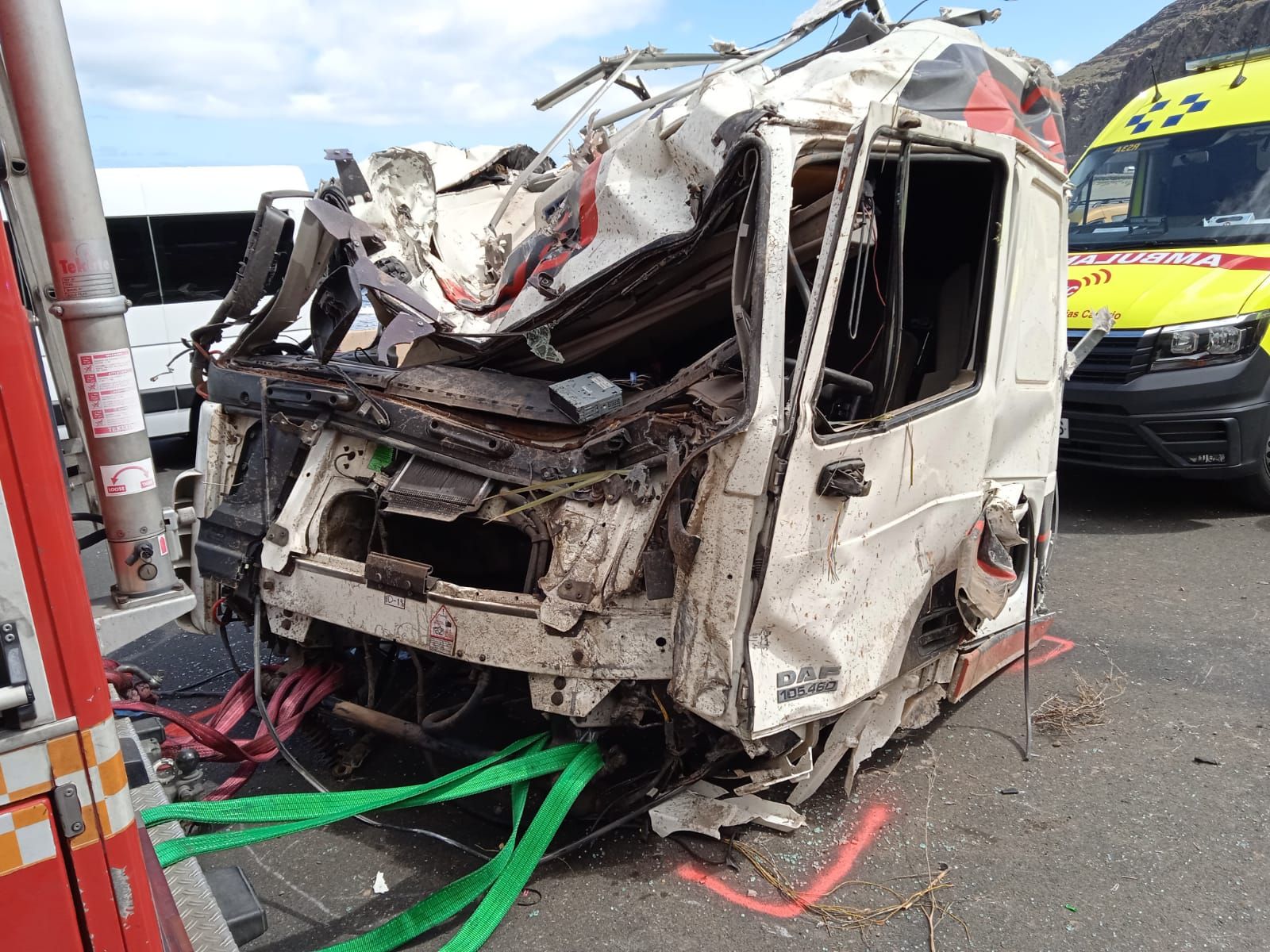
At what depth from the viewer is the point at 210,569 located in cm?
329

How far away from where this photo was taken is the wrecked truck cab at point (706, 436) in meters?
2.56

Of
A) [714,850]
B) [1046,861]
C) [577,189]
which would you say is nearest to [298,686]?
[714,850]

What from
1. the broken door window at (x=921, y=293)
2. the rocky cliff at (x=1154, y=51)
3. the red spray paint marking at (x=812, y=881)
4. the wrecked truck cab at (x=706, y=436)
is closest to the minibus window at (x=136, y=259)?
the wrecked truck cab at (x=706, y=436)

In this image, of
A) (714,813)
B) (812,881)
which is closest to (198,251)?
(714,813)

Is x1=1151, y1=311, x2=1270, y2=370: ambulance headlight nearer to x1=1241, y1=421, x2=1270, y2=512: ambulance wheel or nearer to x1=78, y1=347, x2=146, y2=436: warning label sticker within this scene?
x1=1241, y1=421, x2=1270, y2=512: ambulance wheel

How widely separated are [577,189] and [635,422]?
152cm

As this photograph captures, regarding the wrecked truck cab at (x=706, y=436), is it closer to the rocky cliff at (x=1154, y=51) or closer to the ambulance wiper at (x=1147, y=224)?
the ambulance wiper at (x=1147, y=224)

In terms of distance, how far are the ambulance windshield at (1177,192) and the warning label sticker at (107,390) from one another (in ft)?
21.5

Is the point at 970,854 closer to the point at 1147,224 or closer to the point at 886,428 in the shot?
the point at 886,428

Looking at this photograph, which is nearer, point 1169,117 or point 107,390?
point 107,390

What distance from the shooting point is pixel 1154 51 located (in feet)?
96.6

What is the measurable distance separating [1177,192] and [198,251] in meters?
7.69

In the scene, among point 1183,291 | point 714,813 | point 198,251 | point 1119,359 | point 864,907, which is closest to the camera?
point 864,907

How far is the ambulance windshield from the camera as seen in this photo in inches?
242
